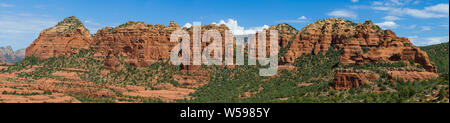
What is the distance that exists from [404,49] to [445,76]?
17.9 meters

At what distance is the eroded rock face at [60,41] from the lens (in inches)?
5546

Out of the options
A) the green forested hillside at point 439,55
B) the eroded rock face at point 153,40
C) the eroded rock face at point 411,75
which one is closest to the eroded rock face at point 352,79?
the eroded rock face at point 411,75

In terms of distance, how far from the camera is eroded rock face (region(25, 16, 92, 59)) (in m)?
141

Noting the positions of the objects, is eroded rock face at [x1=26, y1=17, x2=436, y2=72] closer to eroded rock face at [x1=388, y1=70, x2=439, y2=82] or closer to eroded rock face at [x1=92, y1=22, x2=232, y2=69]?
eroded rock face at [x1=92, y1=22, x2=232, y2=69]

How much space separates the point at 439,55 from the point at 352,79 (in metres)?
20.2

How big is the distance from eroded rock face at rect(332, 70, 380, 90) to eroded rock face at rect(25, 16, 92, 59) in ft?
336

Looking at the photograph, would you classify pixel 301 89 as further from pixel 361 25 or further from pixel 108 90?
pixel 108 90

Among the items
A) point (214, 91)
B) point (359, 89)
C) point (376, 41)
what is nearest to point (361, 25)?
point (376, 41)

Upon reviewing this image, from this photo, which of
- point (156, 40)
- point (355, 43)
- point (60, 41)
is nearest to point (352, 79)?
point (355, 43)

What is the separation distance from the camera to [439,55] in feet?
258

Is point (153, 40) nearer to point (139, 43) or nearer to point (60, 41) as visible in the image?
point (139, 43)

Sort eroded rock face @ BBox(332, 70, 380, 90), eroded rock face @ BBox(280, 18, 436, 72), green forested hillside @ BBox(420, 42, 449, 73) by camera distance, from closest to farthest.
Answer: green forested hillside @ BBox(420, 42, 449, 73) < eroded rock face @ BBox(332, 70, 380, 90) < eroded rock face @ BBox(280, 18, 436, 72)

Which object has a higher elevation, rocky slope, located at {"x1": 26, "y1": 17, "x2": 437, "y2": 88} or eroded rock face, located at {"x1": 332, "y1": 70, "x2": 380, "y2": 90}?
rocky slope, located at {"x1": 26, "y1": 17, "x2": 437, "y2": 88}

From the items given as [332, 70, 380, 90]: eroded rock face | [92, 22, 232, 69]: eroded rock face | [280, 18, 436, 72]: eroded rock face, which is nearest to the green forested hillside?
[280, 18, 436, 72]: eroded rock face
